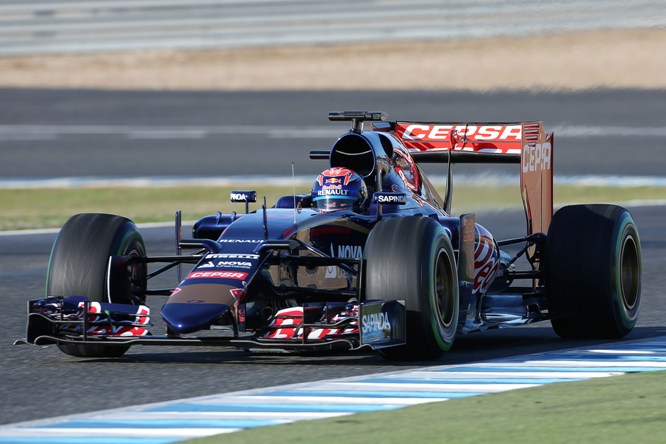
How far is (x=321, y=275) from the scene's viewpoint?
8945 mm

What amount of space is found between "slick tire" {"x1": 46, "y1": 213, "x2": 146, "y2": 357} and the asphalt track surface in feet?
1.14

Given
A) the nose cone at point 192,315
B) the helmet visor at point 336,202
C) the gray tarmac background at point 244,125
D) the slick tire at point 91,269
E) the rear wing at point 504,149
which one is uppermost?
the gray tarmac background at point 244,125

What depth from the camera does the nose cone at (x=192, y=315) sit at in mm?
7812

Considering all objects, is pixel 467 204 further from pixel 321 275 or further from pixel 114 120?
pixel 114 120

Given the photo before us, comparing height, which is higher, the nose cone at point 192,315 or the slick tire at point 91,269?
the slick tire at point 91,269

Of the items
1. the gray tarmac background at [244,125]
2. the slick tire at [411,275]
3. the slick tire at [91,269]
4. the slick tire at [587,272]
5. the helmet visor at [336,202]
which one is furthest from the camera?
the gray tarmac background at [244,125]

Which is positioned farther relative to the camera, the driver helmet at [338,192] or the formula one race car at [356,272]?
the driver helmet at [338,192]

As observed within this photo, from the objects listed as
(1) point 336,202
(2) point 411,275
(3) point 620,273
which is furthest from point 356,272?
(3) point 620,273

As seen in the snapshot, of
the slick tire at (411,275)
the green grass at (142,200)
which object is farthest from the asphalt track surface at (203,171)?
the green grass at (142,200)

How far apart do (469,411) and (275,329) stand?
5.41ft

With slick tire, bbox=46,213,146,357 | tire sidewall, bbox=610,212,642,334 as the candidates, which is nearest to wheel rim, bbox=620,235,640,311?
tire sidewall, bbox=610,212,642,334

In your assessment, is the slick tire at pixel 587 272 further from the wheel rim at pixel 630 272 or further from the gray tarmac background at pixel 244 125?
the gray tarmac background at pixel 244 125

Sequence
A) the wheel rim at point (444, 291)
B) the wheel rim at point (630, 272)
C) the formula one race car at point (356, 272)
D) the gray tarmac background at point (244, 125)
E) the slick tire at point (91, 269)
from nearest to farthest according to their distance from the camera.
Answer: the formula one race car at point (356, 272) → the wheel rim at point (444, 291) → the slick tire at point (91, 269) → the wheel rim at point (630, 272) → the gray tarmac background at point (244, 125)

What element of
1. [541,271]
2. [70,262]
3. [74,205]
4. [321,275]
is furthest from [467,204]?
[74,205]
